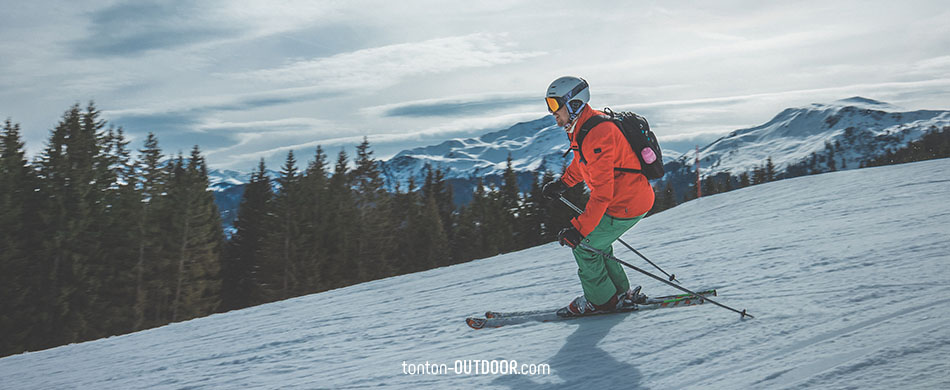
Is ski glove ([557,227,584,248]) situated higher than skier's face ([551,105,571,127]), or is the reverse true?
skier's face ([551,105,571,127])

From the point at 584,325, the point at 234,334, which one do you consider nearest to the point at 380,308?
the point at 234,334

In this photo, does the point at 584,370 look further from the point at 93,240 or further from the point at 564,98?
the point at 93,240

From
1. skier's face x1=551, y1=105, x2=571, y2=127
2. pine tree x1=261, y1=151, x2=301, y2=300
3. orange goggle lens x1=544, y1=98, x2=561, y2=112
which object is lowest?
pine tree x1=261, y1=151, x2=301, y2=300

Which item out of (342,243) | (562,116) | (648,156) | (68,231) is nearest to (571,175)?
(562,116)

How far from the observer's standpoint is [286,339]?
5.52 m

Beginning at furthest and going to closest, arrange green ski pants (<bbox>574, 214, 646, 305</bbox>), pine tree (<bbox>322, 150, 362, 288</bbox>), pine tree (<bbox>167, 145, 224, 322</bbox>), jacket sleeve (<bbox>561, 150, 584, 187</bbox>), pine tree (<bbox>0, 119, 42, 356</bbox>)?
pine tree (<bbox>322, 150, 362, 288</bbox>) < pine tree (<bbox>167, 145, 224, 322</bbox>) < pine tree (<bbox>0, 119, 42, 356</bbox>) < jacket sleeve (<bbox>561, 150, 584, 187</bbox>) < green ski pants (<bbox>574, 214, 646, 305</bbox>)

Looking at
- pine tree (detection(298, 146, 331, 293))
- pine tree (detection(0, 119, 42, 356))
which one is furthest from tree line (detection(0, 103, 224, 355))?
pine tree (detection(298, 146, 331, 293))

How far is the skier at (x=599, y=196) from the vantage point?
13.4 feet

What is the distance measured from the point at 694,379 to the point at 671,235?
670 centimetres

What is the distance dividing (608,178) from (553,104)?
33.8 inches

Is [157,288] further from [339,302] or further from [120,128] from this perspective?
[339,302]

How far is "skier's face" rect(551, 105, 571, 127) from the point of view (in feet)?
14.6

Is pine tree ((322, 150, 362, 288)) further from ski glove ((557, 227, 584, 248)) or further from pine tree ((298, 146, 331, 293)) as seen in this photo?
ski glove ((557, 227, 584, 248))

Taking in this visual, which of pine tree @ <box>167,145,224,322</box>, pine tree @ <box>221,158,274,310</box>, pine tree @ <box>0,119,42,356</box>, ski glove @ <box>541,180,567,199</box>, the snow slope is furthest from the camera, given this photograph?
pine tree @ <box>221,158,274,310</box>
